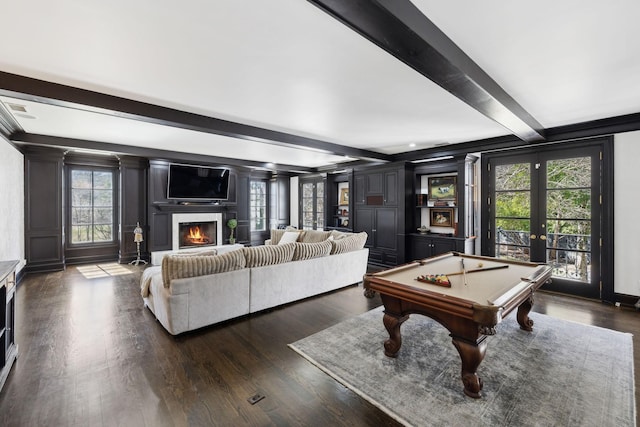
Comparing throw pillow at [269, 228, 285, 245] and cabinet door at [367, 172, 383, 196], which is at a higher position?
cabinet door at [367, 172, 383, 196]

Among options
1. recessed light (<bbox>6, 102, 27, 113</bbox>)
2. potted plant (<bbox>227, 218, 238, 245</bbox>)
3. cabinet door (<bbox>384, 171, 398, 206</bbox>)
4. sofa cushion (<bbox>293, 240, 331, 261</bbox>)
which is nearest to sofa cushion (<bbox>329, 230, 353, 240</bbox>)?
sofa cushion (<bbox>293, 240, 331, 261</bbox>)

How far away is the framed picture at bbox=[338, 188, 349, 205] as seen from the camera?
322 inches

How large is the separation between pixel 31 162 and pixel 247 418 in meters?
6.90

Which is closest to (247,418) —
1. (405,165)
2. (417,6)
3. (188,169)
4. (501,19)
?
(417,6)

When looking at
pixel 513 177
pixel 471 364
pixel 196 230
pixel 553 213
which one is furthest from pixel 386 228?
pixel 196 230

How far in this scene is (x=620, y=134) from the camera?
406cm

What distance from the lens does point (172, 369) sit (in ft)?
8.14

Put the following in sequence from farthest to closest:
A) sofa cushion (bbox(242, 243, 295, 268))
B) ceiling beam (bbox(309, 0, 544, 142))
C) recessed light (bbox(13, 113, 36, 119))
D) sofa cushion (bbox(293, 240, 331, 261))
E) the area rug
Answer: sofa cushion (bbox(293, 240, 331, 261)) < recessed light (bbox(13, 113, 36, 119)) < sofa cushion (bbox(242, 243, 295, 268)) < the area rug < ceiling beam (bbox(309, 0, 544, 142))

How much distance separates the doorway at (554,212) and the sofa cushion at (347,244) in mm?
2449

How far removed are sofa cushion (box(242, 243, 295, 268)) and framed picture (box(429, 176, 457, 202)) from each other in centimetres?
375

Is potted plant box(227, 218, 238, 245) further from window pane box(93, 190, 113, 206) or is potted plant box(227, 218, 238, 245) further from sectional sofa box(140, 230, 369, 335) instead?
sectional sofa box(140, 230, 369, 335)

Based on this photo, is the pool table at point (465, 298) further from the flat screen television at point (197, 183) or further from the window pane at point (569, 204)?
the flat screen television at point (197, 183)

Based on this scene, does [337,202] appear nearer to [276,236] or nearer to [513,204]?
[276,236]

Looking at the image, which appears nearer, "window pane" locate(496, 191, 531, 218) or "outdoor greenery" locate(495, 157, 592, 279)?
"outdoor greenery" locate(495, 157, 592, 279)
